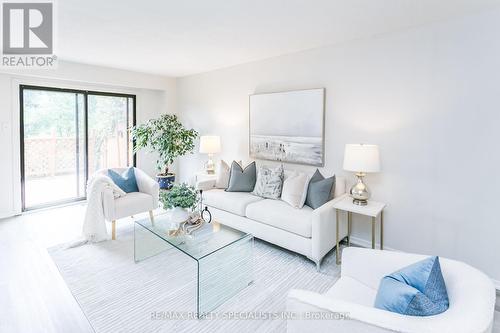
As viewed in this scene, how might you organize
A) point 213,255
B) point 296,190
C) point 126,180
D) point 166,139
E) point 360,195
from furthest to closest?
point 166,139, point 126,180, point 296,190, point 360,195, point 213,255

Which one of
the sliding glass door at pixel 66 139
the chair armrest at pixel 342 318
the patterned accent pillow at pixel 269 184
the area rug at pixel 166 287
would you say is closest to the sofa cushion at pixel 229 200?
the patterned accent pillow at pixel 269 184

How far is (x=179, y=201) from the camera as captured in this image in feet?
8.94

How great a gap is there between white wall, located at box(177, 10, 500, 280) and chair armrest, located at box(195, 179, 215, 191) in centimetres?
167

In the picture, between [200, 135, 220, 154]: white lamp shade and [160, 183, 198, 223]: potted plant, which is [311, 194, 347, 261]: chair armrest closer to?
[160, 183, 198, 223]: potted plant

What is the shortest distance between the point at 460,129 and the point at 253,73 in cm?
277

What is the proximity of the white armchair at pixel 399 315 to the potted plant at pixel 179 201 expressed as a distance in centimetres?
161

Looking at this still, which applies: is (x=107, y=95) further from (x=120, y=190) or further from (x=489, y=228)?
(x=489, y=228)

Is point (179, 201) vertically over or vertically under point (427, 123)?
under

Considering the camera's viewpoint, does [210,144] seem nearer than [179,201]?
No

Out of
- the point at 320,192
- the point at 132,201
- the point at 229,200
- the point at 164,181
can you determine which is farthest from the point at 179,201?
the point at 164,181

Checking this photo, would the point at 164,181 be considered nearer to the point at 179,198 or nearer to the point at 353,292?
the point at 179,198

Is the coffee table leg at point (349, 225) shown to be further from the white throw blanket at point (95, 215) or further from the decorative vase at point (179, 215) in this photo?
the white throw blanket at point (95, 215)

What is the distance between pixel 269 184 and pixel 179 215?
1.31m

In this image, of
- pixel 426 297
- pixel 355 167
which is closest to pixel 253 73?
pixel 355 167
